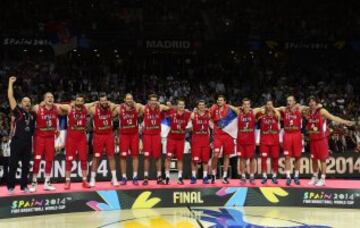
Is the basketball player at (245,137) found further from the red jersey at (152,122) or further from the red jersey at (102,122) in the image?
the red jersey at (102,122)

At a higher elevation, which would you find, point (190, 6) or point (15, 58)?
point (190, 6)

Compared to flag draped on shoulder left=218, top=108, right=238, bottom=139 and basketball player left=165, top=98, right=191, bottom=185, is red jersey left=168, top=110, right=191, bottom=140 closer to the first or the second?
basketball player left=165, top=98, right=191, bottom=185

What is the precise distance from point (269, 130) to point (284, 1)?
13.8 meters

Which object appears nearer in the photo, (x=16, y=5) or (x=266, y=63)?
(x=16, y=5)

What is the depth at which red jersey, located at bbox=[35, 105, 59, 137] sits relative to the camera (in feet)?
31.5

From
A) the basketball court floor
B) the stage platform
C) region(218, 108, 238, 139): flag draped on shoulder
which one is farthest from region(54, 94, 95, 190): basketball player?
region(218, 108, 238, 139): flag draped on shoulder

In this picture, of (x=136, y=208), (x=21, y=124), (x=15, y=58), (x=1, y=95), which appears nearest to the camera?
(x=21, y=124)

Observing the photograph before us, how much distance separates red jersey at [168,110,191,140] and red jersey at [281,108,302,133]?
2045 millimetres

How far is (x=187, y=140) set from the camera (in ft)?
43.2

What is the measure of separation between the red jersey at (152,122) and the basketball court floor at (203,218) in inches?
61.7

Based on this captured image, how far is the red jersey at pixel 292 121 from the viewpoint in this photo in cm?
1045

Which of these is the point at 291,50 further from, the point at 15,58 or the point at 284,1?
the point at 15,58

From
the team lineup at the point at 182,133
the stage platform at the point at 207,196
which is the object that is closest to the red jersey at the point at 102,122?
the team lineup at the point at 182,133

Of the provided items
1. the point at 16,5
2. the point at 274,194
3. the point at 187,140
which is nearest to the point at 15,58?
the point at 16,5
